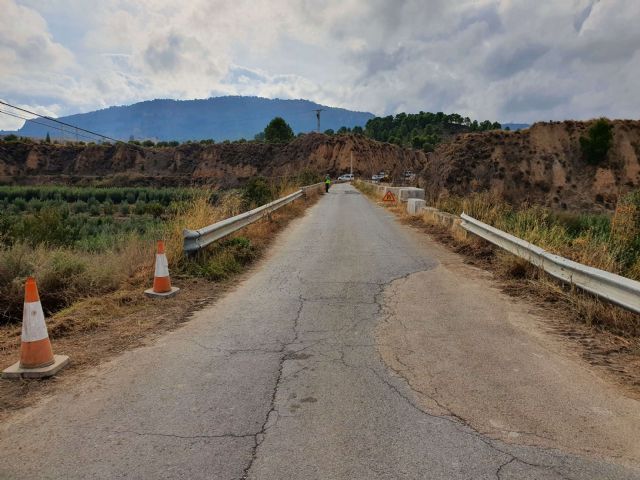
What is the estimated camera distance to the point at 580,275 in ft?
18.8

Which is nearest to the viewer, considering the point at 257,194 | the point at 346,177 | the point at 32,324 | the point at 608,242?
the point at 32,324

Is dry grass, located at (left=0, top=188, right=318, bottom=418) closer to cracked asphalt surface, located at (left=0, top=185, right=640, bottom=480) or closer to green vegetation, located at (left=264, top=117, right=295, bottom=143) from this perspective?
cracked asphalt surface, located at (left=0, top=185, right=640, bottom=480)

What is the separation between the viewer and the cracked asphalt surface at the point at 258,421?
265cm

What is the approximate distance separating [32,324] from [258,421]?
90.8 inches

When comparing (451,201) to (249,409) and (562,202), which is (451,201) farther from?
(562,202)

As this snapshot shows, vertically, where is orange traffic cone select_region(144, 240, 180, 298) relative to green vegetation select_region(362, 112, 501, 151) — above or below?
below

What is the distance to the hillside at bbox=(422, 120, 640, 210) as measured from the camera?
41469 millimetres

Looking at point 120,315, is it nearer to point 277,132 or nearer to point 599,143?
point 599,143

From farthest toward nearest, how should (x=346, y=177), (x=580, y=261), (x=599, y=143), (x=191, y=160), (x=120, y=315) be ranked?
(x=191, y=160)
(x=346, y=177)
(x=599, y=143)
(x=580, y=261)
(x=120, y=315)

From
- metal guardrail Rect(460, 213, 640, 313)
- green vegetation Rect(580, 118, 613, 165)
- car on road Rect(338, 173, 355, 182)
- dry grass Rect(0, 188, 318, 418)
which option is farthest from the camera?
car on road Rect(338, 173, 355, 182)

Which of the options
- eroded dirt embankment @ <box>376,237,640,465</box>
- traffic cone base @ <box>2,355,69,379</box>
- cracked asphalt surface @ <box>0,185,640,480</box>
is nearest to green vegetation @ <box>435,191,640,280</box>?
eroded dirt embankment @ <box>376,237,640,465</box>

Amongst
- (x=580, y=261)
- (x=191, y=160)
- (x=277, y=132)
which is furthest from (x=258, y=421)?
(x=277, y=132)

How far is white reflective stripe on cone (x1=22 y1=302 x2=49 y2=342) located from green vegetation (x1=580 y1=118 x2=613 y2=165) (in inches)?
1983

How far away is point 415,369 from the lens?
408cm
